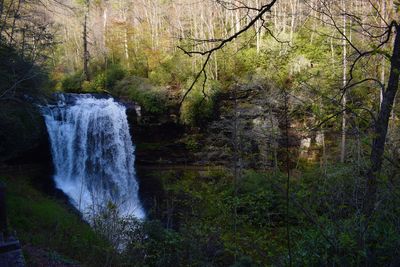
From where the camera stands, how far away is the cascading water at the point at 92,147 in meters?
17.5

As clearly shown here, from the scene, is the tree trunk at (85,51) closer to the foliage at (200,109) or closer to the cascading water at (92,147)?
the cascading water at (92,147)

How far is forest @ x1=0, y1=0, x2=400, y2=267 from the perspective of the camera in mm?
5156

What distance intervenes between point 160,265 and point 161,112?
12118mm

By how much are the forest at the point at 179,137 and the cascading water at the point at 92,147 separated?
Answer: 0.07m

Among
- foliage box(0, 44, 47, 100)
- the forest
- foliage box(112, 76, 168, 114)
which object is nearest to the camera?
the forest

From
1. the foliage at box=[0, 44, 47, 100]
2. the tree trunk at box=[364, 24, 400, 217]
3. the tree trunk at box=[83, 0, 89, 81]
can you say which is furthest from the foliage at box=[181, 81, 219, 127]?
the tree trunk at box=[364, 24, 400, 217]

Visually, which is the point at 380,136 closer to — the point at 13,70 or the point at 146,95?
the point at 13,70

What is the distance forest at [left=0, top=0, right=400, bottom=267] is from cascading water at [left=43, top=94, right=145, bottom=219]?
70 mm

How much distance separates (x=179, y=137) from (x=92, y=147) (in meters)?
4.63

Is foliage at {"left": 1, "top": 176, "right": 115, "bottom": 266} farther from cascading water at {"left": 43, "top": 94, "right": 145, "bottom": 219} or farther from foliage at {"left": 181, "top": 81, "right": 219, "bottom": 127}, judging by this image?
foliage at {"left": 181, "top": 81, "right": 219, "bottom": 127}

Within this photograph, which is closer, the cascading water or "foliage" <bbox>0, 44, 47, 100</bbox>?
"foliage" <bbox>0, 44, 47, 100</bbox>

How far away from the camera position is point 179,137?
63.4 ft

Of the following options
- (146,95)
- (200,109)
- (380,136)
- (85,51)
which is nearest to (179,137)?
(200,109)

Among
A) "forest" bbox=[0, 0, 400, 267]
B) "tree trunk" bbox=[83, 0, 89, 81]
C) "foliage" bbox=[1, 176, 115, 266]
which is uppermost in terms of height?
"tree trunk" bbox=[83, 0, 89, 81]
